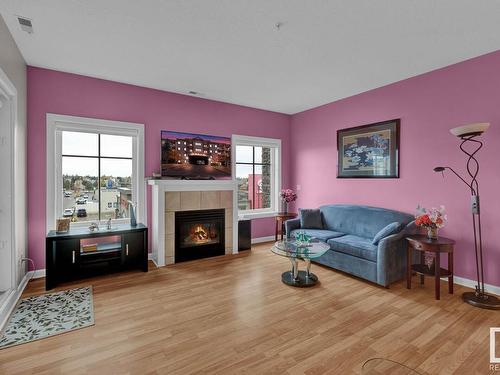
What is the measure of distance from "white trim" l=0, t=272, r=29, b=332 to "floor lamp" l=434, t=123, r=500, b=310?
4648 millimetres

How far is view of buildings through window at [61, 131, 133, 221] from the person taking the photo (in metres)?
3.81

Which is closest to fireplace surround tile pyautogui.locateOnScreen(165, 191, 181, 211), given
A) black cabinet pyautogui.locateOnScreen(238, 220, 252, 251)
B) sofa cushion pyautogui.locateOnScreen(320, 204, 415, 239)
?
black cabinet pyautogui.locateOnScreen(238, 220, 252, 251)

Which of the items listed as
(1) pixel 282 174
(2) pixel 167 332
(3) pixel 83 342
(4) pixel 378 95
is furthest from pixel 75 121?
(4) pixel 378 95

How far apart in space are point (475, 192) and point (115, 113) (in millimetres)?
5038

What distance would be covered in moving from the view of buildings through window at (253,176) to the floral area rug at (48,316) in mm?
3235

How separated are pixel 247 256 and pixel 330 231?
59.3 inches

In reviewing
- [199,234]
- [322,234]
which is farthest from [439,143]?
[199,234]

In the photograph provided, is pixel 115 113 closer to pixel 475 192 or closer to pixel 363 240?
pixel 363 240

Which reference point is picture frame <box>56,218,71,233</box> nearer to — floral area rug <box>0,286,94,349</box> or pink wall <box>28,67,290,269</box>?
pink wall <box>28,67,290,269</box>

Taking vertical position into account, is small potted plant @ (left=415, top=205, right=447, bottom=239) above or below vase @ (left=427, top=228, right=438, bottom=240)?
above

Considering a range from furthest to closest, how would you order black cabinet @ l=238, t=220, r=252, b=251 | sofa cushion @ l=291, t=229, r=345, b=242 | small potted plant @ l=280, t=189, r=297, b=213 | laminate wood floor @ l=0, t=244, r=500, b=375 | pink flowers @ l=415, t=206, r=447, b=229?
1. small potted plant @ l=280, t=189, r=297, b=213
2. black cabinet @ l=238, t=220, r=252, b=251
3. sofa cushion @ l=291, t=229, r=345, b=242
4. pink flowers @ l=415, t=206, r=447, b=229
5. laminate wood floor @ l=0, t=244, r=500, b=375

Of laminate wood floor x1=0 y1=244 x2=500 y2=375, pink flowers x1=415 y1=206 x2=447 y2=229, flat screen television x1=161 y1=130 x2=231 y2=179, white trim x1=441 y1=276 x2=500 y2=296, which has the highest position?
flat screen television x1=161 y1=130 x2=231 y2=179

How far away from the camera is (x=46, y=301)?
2830 millimetres

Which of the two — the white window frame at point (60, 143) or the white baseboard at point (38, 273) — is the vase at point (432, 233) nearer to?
the white window frame at point (60, 143)
